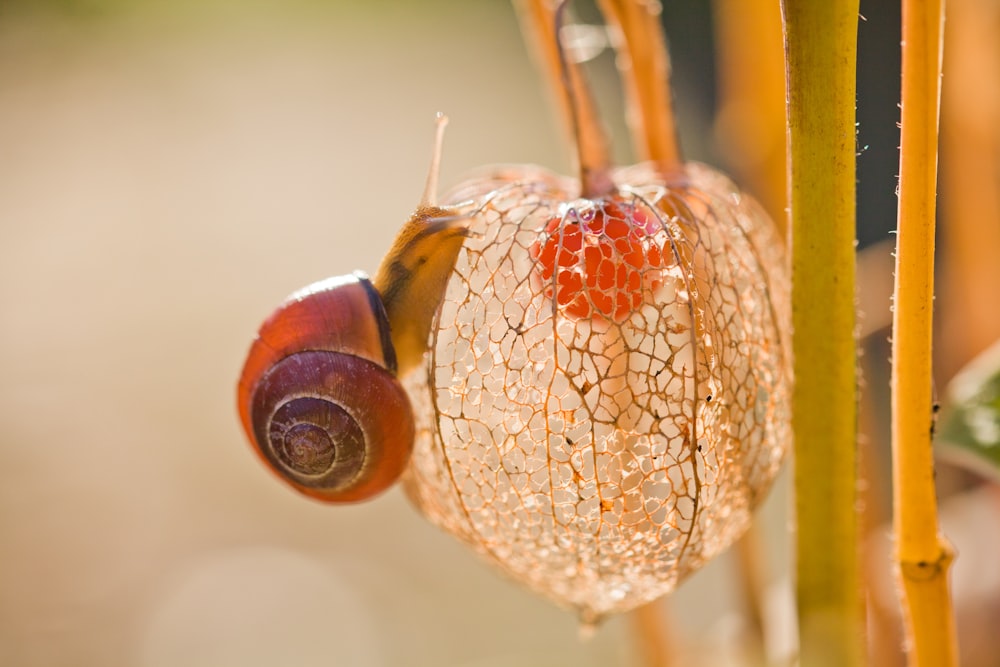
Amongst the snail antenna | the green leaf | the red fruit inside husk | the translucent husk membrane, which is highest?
the snail antenna

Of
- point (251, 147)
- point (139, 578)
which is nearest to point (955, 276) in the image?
point (139, 578)

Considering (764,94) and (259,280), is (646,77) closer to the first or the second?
(764,94)

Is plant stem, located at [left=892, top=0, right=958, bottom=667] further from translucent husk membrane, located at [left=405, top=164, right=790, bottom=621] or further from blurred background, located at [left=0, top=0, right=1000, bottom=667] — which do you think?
blurred background, located at [left=0, top=0, right=1000, bottom=667]

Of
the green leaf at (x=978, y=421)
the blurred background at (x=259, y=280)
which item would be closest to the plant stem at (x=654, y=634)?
the blurred background at (x=259, y=280)

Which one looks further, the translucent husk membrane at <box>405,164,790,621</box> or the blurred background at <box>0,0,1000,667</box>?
the blurred background at <box>0,0,1000,667</box>

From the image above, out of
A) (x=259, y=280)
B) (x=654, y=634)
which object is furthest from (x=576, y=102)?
(x=259, y=280)

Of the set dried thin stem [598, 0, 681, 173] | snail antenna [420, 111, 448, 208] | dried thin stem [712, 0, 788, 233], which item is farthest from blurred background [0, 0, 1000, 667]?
snail antenna [420, 111, 448, 208]

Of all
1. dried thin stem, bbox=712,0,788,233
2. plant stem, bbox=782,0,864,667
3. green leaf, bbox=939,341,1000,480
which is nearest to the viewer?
plant stem, bbox=782,0,864,667
